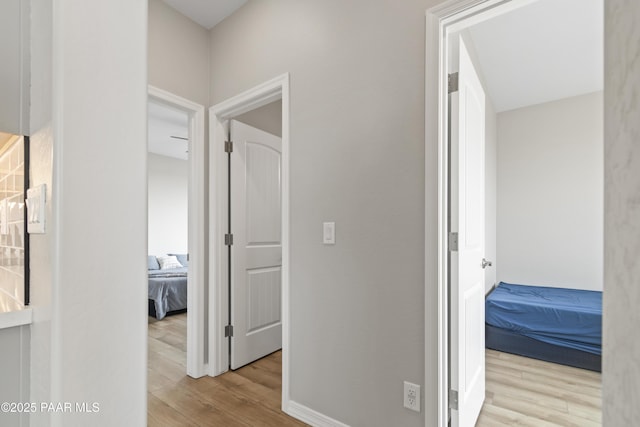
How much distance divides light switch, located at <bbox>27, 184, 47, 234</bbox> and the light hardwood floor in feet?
5.49

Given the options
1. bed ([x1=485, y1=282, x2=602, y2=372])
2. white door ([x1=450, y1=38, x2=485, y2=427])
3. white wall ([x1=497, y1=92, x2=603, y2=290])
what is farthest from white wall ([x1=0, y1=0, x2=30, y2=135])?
white wall ([x1=497, y1=92, x2=603, y2=290])

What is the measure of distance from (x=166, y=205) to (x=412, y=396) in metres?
6.02

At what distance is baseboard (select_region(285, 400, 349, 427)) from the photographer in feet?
5.70

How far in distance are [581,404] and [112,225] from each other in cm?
284

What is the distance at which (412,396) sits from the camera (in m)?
1.46

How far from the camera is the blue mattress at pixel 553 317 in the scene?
2.69 meters

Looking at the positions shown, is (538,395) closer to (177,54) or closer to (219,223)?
(219,223)

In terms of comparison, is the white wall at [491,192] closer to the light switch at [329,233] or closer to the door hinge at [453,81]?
the door hinge at [453,81]

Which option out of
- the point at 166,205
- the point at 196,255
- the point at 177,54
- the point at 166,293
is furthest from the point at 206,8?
the point at 166,205

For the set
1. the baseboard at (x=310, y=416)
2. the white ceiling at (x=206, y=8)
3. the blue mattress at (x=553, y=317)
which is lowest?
the baseboard at (x=310, y=416)

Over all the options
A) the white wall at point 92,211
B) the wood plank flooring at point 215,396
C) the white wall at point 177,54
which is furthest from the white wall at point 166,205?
the white wall at point 92,211

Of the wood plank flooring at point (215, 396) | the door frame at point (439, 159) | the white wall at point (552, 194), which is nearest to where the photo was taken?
the door frame at point (439, 159)

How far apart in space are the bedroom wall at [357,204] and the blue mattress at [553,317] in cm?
205

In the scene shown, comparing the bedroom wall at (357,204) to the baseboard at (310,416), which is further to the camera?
the baseboard at (310,416)
